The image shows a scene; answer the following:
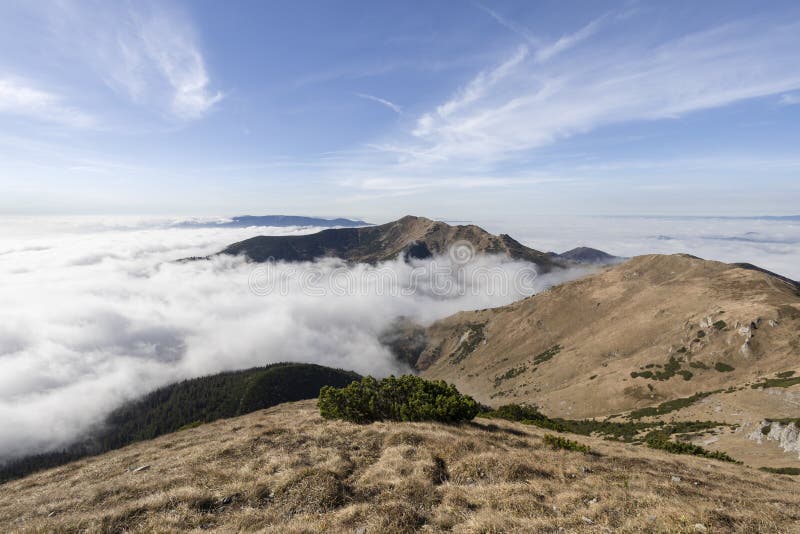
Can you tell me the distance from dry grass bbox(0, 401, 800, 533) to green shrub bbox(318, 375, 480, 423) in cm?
796

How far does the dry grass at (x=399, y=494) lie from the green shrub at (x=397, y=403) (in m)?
7.96

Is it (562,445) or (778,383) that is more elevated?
(562,445)

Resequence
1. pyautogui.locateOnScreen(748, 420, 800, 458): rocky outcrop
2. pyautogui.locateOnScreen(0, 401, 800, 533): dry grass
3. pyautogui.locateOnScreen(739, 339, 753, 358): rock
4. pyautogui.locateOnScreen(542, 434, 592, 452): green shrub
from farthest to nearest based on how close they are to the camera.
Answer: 1. pyautogui.locateOnScreen(739, 339, 753, 358): rock
2. pyautogui.locateOnScreen(748, 420, 800, 458): rocky outcrop
3. pyautogui.locateOnScreen(542, 434, 592, 452): green shrub
4. pyautogui.locateOnScreen(0, 401, 800, 533): dry grass

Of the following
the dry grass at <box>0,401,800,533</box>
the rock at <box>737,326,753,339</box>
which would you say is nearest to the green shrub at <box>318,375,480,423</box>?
the dry grass at <box>0,401,800,533</box>

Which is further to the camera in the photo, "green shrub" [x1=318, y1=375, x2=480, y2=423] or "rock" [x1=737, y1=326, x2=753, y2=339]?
"rock" [x1=737, y1=326, x2=753, y2=339]

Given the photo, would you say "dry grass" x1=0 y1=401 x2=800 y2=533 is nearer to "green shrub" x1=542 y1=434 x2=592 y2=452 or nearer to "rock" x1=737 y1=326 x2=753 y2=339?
"green shrub" x1=542 y1=434 x2=592 y2=452

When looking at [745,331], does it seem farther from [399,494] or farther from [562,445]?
[399,494]

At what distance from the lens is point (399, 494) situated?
15477 mm

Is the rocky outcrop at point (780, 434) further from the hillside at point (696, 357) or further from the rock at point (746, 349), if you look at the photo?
the rock at point (746, 349)

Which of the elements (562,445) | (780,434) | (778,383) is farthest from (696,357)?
(562,445)

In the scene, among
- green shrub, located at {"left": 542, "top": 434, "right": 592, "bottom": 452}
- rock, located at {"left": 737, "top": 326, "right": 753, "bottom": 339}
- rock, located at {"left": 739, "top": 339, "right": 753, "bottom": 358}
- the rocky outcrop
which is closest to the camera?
green shrub, located at {"left": 542, "top": 434, "right": 592, "bottom": 452}

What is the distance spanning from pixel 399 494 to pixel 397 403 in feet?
65.5

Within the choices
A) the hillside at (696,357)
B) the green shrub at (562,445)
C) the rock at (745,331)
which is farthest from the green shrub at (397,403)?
the rock at (745,331)

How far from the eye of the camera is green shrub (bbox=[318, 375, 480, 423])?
109 ft
